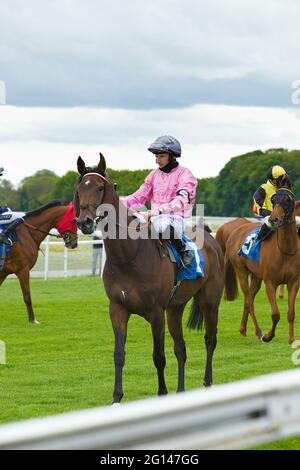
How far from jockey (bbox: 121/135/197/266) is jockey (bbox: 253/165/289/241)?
392cm

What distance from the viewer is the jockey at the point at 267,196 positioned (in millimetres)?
11641

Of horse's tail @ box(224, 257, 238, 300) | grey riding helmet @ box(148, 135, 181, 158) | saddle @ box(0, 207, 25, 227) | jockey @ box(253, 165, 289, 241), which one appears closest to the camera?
grey riding helmet @ box(148, 135, 181, 158)

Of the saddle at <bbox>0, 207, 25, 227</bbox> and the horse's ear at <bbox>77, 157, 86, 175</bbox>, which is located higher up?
the horse's ear at <bbox>77, 157, 86, 175</bbox>

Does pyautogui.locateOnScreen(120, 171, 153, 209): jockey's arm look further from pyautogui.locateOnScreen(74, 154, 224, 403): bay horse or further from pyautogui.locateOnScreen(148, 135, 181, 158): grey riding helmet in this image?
pyautogui.locateOnScreen(74, 154, 224, 403): bay horse

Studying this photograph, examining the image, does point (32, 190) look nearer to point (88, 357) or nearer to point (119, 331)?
point (88, 357)

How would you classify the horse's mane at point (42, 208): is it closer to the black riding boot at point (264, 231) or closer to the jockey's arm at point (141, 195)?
the black riding boot at point (264, 231)

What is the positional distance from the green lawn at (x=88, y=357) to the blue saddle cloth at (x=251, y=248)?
1.05 meters

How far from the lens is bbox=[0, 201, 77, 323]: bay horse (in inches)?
539

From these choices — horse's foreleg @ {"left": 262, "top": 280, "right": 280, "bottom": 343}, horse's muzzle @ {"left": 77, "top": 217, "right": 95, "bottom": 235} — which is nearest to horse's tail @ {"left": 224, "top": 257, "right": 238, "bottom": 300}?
horse's foreleg @ {"left": 262, "top": 280, "right": 280, "bottom": 343}

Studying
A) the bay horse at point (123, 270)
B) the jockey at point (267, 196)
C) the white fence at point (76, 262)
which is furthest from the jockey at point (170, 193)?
the white fence at point (76, 262)

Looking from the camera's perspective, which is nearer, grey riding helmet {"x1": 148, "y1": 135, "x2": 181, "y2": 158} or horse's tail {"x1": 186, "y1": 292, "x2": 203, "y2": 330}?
grey riding helmet {"x1": 148, "y1": 135, "x2": 181, "y2": 158}

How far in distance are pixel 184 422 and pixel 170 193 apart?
4252 millimetres

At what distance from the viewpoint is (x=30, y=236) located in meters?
13.8

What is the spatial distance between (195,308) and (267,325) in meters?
4.18
